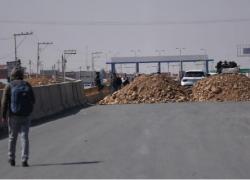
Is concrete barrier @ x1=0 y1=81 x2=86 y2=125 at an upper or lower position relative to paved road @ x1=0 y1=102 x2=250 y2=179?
upper

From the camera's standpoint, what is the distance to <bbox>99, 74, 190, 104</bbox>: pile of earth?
3925cm

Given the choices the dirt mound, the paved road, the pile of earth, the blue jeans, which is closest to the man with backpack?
the blue jeans

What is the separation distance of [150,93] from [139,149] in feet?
86.7

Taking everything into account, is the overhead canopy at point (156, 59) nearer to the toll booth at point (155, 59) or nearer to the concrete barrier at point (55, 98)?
the toll booth at point (155, 59)

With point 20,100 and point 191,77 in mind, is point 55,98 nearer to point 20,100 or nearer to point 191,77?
point 20,100

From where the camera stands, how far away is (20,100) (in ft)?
39.3

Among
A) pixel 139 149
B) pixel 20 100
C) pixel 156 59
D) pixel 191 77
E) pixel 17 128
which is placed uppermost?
pixel 156 59

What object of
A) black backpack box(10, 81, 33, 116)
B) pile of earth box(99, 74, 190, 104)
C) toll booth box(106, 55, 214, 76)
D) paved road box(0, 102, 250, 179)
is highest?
toll booth box(106, 55, 214, 76)

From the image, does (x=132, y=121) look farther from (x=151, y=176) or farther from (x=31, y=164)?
(x=151, y=176)

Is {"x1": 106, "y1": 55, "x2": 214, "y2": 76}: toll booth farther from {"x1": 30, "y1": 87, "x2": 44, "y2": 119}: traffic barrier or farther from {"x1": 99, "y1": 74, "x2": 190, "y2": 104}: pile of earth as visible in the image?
{"x1": 30, "y1": 87, "x2": 44, "y2": 119}: traffic barrier

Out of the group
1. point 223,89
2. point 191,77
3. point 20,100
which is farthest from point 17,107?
point 191,77

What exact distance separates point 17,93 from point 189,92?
31711 millimetres

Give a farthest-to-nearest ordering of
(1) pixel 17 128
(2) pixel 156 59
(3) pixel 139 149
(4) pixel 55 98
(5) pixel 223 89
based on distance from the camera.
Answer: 1. (2) pixel 156 59
2. (5) pixel 223 89
3. (4) pixel 55 98
4. (3) pixel 139 149
5. (1) pixel 17 128

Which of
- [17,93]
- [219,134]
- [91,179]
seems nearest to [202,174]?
[91,179]
